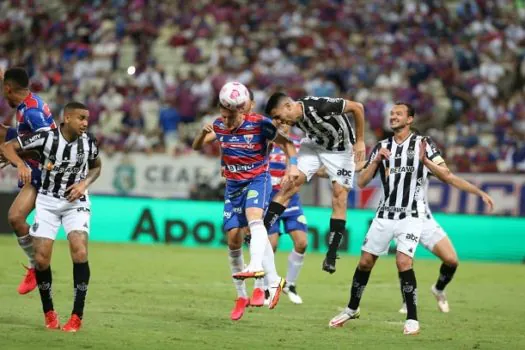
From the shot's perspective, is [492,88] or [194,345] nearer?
[194,345]

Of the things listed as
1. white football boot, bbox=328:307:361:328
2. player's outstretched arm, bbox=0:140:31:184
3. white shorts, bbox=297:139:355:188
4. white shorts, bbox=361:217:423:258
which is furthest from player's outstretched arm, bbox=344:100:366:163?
player's outstretched arm, bbox=0:140:31:184

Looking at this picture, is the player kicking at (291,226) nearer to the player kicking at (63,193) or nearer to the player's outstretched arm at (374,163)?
the player's outstretched arm at (374,163)

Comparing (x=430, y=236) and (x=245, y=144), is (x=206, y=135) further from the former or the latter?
(x=430, y=236)

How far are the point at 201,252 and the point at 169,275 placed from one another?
4.65 meters

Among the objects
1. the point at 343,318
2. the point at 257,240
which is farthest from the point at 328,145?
the point at 343,318

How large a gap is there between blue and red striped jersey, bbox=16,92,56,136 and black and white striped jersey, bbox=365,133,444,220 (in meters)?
3.81

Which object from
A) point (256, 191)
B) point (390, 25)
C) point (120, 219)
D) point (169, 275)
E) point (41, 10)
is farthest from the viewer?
point (41, 10)

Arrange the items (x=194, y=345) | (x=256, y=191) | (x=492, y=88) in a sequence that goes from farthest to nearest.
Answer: (x=492, y=88) → (x=256, y=191) → (x=194, y=345)

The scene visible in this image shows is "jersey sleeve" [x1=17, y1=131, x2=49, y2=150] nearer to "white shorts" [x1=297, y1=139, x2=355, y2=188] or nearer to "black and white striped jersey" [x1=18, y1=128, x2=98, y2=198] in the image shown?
"black and white striped jersey" [x1=18, y1=128, x2=98, y2=198]

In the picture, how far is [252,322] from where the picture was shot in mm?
12008

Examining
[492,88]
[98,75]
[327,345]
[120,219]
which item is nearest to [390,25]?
[492,88]

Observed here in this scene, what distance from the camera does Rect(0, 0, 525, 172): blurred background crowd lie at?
27062mm

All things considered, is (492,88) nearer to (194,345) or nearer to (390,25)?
(390,25)

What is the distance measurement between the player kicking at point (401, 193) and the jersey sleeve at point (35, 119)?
12.0 ft
